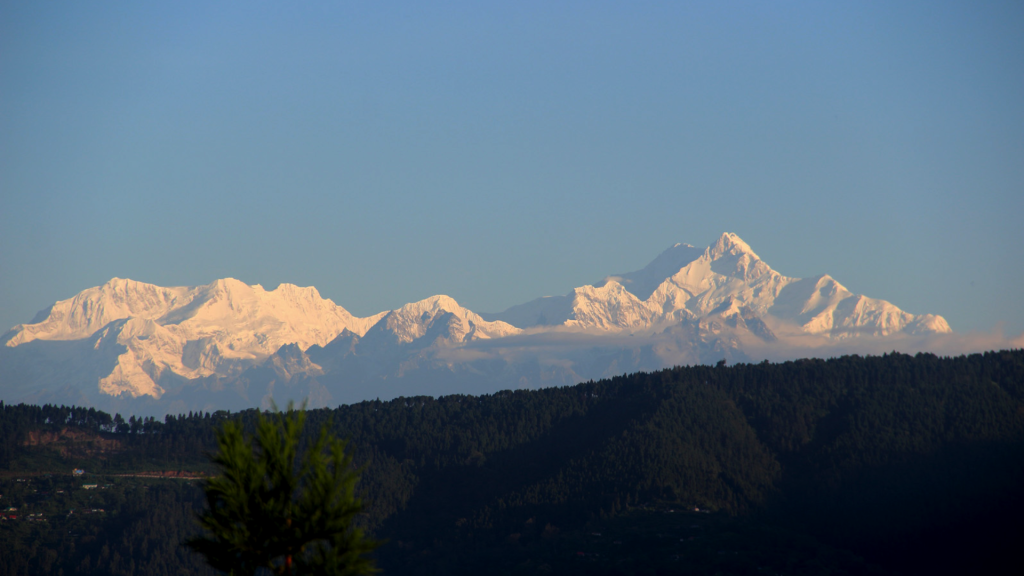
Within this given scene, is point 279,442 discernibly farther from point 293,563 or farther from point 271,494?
point 293,563

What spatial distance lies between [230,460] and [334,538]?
21.3 feet

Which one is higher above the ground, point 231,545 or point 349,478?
point 349,478

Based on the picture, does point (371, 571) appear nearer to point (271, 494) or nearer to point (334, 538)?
point (334, 538)

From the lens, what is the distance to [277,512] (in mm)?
49344

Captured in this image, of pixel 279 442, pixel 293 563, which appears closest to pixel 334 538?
pixel 293 563

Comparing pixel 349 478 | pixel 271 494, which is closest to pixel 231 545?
pixel 271 494

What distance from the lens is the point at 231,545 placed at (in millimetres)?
48500

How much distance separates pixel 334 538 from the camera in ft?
161

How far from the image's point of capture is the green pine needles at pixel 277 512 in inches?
1908

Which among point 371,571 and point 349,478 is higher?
point 349,478

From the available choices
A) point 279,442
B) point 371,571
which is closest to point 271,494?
point 279,442

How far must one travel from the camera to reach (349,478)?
1980 inches

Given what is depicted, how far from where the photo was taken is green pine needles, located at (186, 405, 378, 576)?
48469mm

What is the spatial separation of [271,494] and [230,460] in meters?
2.92
